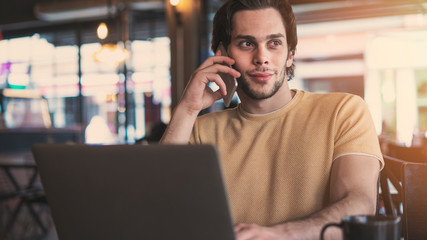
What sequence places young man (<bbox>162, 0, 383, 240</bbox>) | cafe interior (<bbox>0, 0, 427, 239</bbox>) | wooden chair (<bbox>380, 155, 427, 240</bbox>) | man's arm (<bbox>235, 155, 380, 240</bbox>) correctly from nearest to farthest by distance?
man's arm (<bbox>235, 155, 380, 240</bbox>)
wooden chair (<bbox>380, 155, 427, 240</bbox>)
young man (<bbox>162, 0, 383, 240</bbox>)
cafe interior (<bbox>0, 0, 427, 239</bbox>)

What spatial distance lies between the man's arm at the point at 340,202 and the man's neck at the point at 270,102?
309 mm

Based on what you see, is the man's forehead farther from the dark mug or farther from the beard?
the dark mug

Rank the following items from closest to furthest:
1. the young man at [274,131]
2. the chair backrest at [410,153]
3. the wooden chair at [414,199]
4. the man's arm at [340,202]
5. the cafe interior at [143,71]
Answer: the man's arm at [340,202] → the wooden chair at [414,199] → the young man at [274,131] → the chair backrest at [410,153] → the cafe interior at [143,71]

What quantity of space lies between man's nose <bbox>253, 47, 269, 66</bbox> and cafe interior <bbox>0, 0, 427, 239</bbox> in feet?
1.70

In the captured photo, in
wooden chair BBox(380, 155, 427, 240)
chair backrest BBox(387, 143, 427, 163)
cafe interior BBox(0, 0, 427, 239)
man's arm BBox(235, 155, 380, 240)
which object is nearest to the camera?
man's arm BBox(235, 155, 380, 240)

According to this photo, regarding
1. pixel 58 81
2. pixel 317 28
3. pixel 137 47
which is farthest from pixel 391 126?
pixel 58 81

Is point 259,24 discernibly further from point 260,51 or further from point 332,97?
point 332,97

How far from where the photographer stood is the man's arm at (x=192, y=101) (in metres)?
1.54

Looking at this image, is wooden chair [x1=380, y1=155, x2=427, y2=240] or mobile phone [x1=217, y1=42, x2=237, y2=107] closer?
wooden chair [x1=380, y1=155, x2=427, y2=240]

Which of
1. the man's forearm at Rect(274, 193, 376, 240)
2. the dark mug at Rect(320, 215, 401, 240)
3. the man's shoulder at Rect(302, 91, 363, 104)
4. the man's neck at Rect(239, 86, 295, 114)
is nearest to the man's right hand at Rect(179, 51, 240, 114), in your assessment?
the man's neck at Rect(239, 86, 295, 114)

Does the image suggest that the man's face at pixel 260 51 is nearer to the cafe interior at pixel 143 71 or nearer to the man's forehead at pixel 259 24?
the man's forehead at pixel 259 24

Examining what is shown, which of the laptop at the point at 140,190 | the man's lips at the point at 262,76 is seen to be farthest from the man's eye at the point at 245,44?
the laptop at the point at 140,190

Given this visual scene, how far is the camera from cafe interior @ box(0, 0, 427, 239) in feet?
15.8

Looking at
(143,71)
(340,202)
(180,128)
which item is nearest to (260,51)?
(180,128)
